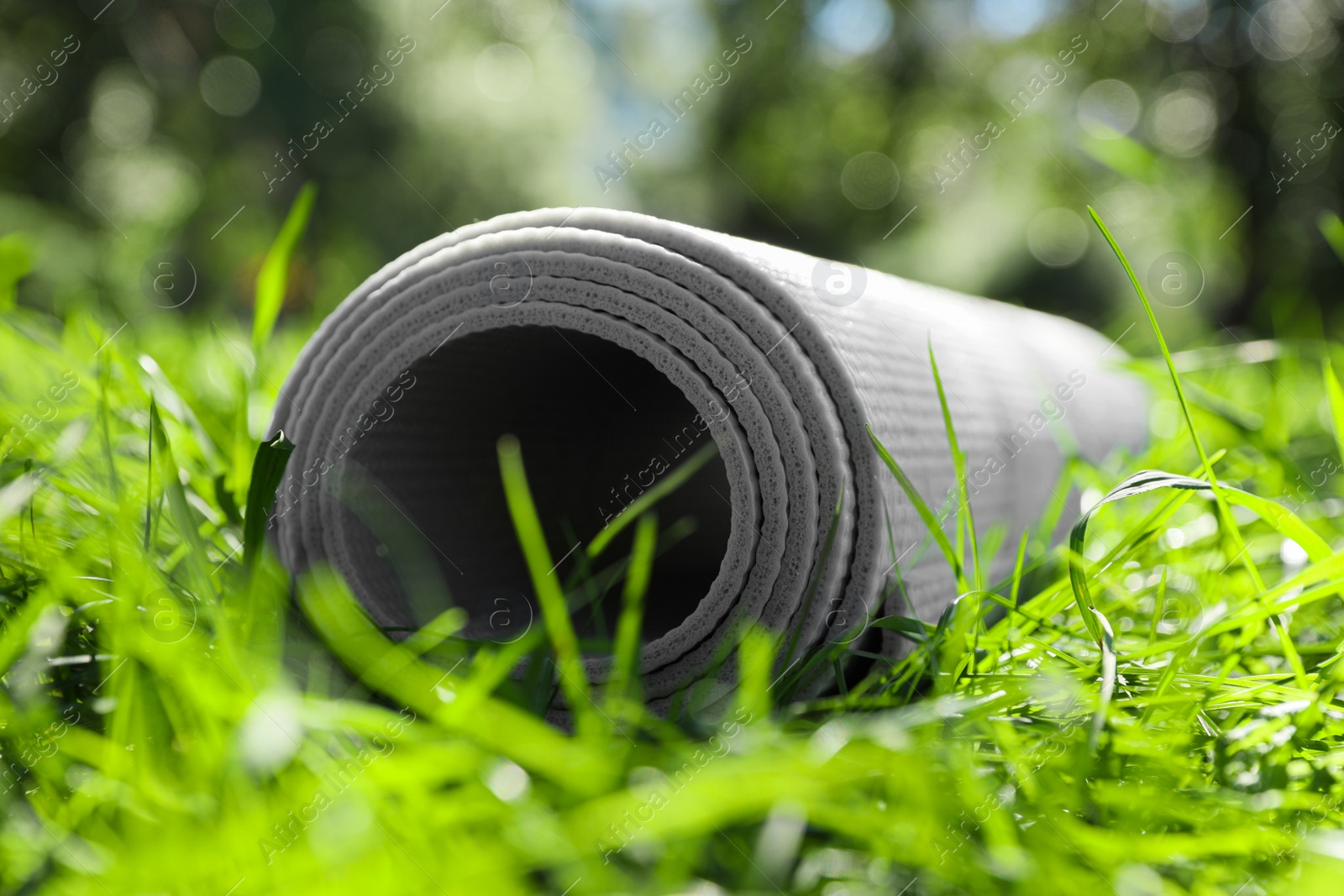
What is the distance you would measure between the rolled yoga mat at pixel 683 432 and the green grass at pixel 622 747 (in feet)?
0.29

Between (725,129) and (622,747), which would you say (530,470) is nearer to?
(622,747)

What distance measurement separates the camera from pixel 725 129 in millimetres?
23094

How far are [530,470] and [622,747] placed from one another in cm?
114

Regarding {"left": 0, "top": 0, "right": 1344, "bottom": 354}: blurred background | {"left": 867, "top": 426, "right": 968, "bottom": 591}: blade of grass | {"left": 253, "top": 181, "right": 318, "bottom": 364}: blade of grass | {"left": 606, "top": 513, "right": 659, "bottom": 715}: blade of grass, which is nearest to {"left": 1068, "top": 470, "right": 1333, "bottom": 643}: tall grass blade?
{"left": 867, "top": 426, "right": 968, "bottom": 591}: blade of grass

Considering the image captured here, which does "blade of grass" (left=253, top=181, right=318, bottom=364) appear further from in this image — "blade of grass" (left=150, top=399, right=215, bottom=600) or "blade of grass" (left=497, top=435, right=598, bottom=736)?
"blade of grass" (left=497, top=435, right=598, bottom=736)

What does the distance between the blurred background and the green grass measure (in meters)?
8.45

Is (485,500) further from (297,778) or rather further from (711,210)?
(711,210)

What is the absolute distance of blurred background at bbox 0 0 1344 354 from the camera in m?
13.1

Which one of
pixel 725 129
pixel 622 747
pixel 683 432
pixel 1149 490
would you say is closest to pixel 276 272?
pixel 683 432

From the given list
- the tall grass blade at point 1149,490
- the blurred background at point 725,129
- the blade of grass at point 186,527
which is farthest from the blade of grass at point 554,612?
the blurred background at point 725,129

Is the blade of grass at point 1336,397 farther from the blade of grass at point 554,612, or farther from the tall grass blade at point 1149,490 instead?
the blade of grass at point 554,612

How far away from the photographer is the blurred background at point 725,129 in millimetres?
13070

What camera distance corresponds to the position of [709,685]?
1387 millimetres

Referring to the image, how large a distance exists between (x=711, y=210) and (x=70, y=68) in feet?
55.4
